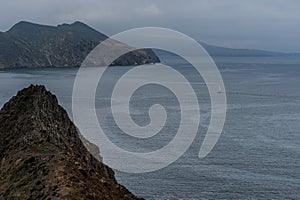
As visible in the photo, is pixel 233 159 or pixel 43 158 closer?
pixel 43 158

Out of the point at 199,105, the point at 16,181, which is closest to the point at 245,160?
the point at 16,181

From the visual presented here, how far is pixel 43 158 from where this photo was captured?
3875cm

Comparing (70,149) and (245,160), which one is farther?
(245,160)

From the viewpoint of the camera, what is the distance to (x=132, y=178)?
67625 mm

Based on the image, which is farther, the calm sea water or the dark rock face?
the calm sea water

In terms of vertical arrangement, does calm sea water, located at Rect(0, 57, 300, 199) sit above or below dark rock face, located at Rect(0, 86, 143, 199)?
below

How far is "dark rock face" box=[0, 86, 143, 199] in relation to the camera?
32.8 m

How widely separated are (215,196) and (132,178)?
1239cm

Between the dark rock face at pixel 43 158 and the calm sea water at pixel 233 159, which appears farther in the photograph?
the calm sea water at pixel 233 159

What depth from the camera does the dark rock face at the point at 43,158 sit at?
32.8 metres

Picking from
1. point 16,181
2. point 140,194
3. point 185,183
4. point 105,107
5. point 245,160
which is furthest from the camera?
point 105,107

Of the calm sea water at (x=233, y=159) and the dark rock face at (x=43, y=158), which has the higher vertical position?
the dark rock face at (x=43, y=158)

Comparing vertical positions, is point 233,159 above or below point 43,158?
below

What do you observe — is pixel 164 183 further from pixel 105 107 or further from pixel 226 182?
pixel 105 107
